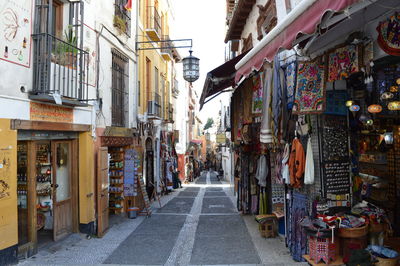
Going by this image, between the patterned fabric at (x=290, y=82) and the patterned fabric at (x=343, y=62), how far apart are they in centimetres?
112

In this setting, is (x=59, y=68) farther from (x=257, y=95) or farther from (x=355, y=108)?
(x=355, y=108)

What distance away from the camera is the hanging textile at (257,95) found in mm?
7421

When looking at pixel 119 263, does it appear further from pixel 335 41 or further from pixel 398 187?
pixel 398 187

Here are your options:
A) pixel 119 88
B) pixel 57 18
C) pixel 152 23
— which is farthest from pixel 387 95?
pixel 152 23

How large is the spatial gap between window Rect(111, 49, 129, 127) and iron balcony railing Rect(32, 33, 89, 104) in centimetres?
209

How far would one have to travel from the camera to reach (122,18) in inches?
435

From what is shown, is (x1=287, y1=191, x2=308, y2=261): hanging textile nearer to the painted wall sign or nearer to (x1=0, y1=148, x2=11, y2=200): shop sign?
(x1=0, y1=148, x2=11, y2=200): shop sign

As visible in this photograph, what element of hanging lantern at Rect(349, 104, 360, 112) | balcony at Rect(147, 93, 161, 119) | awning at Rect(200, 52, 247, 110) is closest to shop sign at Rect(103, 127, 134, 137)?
balcony at Rect(147, 93, 161, 119)

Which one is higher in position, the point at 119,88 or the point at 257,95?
the point at 119,88

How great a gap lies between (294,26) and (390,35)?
48.1 inches

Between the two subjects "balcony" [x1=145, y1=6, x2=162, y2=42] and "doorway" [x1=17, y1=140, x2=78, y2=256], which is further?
"balcony" [x1=145, y1=6, x2=162, y2=42]

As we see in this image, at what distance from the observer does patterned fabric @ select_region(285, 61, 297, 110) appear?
239 inches

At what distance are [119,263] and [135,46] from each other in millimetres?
8641

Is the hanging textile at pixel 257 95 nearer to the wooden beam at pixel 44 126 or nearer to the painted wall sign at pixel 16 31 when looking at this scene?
the wooden beam at pixel 44 126
